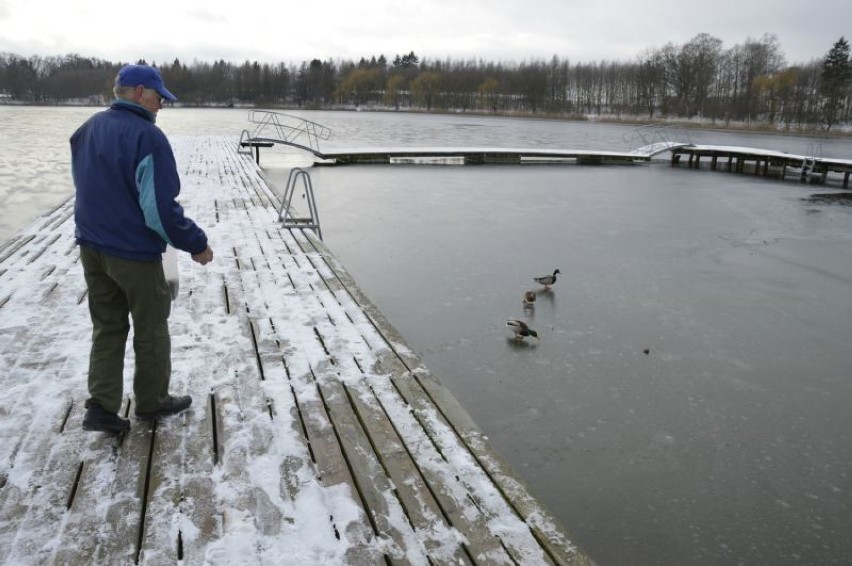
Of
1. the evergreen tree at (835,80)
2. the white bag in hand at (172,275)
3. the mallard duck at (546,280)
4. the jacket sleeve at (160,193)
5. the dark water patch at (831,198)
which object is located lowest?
the mallard duck at (546,280)

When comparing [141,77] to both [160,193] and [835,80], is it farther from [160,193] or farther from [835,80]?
[835,80]

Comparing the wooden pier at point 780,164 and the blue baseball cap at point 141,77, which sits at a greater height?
the blue baseball cap at point 141,77

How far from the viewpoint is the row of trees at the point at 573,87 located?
64.5 metres

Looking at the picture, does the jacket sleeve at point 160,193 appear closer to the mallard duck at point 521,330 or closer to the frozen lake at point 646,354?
the frozen lake at point 646,354

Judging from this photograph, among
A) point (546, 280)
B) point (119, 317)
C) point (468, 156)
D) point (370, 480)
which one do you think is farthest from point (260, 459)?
point (468, 156)

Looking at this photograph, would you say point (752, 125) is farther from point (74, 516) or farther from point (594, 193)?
point (74, 516)

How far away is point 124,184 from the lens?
104 inches

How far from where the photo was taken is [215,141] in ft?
74.6

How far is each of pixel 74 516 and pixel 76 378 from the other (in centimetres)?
133

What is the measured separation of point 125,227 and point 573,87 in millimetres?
114420

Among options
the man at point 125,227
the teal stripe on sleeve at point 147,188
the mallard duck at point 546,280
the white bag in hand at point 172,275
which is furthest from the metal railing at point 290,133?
the teal stripe on sleeve at point 147,188

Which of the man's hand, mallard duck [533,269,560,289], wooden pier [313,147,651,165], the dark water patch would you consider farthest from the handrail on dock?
the man's hand

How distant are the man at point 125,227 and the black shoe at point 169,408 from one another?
0.42 feet

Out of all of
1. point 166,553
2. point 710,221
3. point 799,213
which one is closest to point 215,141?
point 710,221
